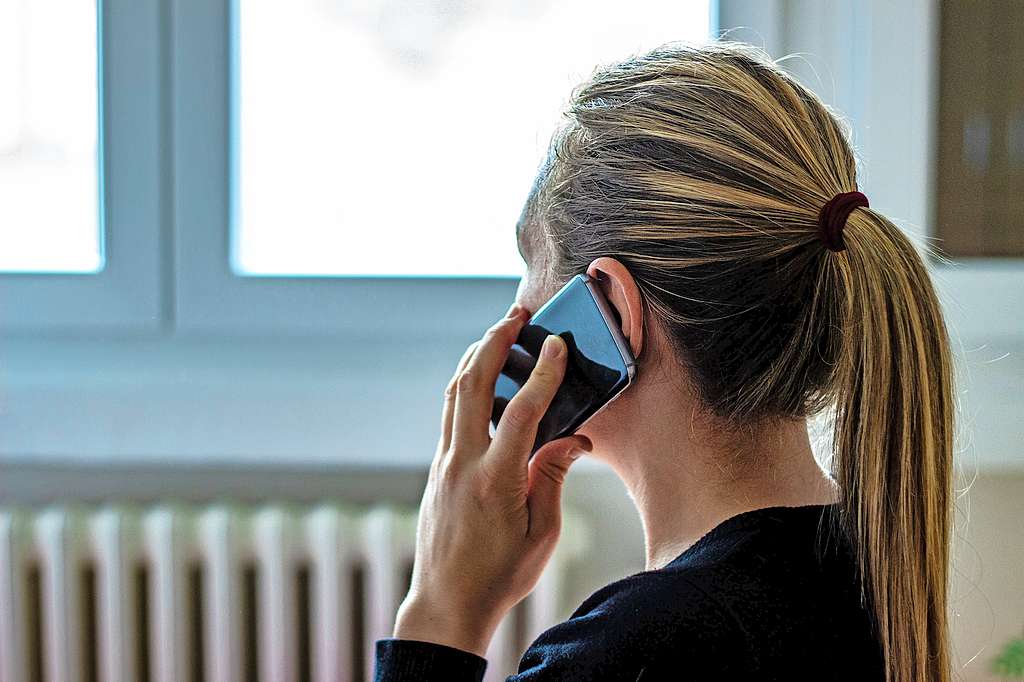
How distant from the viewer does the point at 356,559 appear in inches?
59.0

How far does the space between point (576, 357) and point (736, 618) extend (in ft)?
0.85

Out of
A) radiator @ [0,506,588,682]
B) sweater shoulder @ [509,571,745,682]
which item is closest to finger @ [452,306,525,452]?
sweater shoulder @ [509,571,745,682]

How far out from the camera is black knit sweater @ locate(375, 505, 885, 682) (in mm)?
634

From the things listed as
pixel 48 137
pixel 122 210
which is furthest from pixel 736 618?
pixel 48 137

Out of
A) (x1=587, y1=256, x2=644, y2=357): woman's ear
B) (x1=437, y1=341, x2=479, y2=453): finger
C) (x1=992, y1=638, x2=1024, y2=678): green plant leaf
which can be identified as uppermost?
(x1=587, y1=256, x2=644, y2=357): woman's ear

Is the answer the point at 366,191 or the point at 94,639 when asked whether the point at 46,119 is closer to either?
the point at 366,191

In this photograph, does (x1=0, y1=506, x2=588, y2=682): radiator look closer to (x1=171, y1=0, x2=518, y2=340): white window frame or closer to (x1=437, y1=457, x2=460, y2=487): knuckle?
(x1=171, y1=0, x2=518, y2=340): white window frame

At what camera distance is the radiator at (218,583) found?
1.47 meters

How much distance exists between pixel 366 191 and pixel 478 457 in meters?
0.91

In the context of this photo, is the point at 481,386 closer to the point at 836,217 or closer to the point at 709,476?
the point at 709,476

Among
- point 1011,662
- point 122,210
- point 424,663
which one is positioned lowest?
point 1011,662

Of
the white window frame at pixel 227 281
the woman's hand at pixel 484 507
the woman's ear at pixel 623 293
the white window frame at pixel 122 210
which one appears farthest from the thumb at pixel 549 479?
the white window frame at pixel 122 210

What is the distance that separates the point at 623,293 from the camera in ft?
2.50

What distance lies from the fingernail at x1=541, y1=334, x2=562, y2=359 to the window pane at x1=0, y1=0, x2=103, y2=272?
1.09 metres
